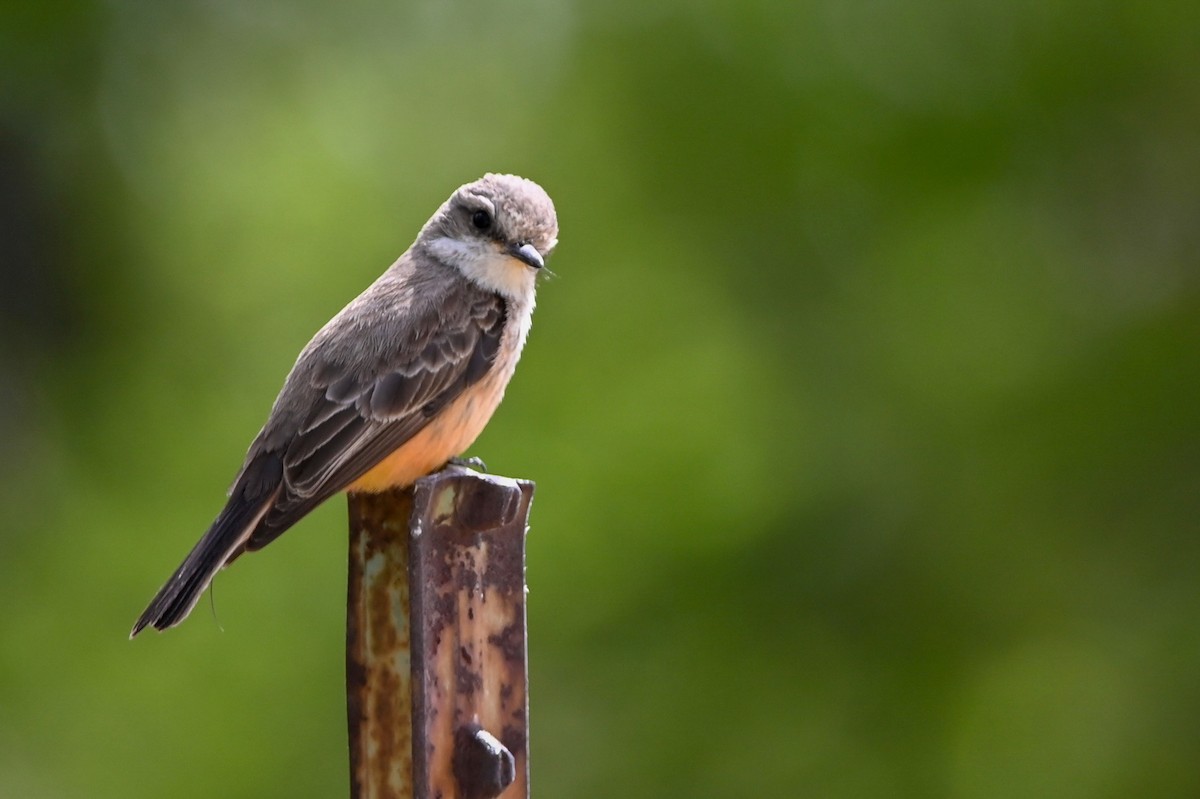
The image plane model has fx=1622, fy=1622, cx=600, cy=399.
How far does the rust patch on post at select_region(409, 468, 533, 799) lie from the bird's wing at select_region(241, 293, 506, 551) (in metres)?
1.43

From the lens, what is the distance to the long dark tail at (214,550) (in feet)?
12.1

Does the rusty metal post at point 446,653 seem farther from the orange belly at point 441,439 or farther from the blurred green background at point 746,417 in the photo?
the blurred green background at point 746,417

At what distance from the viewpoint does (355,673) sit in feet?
9.50

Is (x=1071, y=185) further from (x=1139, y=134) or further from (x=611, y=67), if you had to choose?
(x=611, y=67)

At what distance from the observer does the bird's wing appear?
170 inches

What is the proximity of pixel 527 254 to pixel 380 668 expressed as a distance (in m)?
2.42

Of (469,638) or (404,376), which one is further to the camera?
(404,376)

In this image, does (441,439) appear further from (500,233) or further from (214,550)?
(214,550)

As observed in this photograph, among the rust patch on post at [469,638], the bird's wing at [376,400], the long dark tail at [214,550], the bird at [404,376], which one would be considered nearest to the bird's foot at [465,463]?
the bird at [404,376]

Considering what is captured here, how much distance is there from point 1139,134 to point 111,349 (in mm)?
6584

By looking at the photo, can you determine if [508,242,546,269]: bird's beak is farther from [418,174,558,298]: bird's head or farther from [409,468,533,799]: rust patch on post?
[409,468,533,799]: rust patch on post

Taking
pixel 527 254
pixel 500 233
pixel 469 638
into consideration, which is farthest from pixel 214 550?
pixel 500 233

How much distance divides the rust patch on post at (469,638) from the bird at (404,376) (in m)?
1.18

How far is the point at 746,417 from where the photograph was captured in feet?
29.2
